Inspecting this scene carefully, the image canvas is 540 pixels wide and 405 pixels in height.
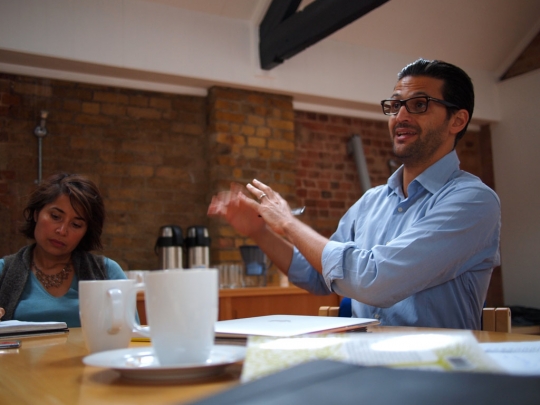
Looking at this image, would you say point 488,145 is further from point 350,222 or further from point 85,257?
point 85,257

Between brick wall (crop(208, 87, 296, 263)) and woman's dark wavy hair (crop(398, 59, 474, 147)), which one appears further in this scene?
brick wall (crop(208, 87, 296, 263))

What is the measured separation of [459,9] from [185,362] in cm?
498

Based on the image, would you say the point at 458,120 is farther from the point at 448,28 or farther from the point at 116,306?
the point at 448,28

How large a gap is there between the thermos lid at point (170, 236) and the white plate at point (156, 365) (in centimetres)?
317

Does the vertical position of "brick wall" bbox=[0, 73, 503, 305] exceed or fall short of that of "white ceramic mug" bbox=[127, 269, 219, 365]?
it exceeds it

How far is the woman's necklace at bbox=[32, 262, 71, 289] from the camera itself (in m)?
2.02

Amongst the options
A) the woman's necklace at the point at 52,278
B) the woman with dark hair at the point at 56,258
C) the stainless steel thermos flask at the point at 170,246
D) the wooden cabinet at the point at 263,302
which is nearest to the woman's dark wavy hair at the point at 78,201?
the woman with dark hair at the point at 56,258

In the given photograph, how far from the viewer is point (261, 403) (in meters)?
0.41

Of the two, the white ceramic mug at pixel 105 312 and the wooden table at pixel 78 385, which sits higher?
the white ceramic mug at pixel 105 312

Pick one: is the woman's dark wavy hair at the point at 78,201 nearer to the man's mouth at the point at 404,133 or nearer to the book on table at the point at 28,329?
the book on table at the point at 28,329

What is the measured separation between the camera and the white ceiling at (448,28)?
4.77 m

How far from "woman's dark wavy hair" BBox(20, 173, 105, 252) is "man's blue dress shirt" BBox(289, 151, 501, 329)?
1.12 m

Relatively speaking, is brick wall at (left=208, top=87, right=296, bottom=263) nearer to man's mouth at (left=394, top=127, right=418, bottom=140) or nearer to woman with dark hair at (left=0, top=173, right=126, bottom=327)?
woman with dark hair at (left=0, top=173, right=126, bottom=327)

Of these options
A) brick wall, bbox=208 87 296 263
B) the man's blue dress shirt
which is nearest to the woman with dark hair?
the man's blue dress shirt
